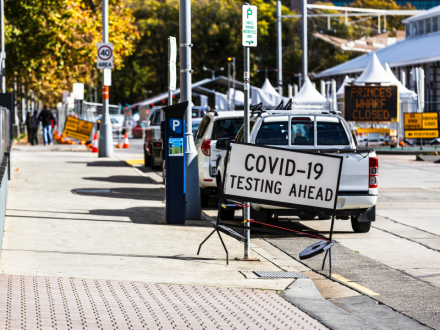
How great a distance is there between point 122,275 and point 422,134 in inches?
988

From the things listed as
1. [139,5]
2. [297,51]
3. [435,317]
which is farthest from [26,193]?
[139,5]

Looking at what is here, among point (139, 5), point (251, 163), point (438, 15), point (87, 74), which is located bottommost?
point (251, 163)

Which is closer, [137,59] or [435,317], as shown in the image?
[435,317]

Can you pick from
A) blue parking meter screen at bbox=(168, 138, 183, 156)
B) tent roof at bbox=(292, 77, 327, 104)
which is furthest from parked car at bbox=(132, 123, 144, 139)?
blue parking meter screen at bbox=(168, 138, 183, 156)

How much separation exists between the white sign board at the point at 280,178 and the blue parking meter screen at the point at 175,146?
9.86 feet

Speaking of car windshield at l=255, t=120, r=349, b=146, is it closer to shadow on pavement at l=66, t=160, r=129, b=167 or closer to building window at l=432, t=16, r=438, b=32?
shadow on pavement at l=66, t=160, r=129, b=167

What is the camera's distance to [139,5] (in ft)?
249

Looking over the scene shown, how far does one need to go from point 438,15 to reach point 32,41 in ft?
88.0

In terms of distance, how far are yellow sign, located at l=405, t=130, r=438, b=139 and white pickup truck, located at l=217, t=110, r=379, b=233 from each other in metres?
20.1

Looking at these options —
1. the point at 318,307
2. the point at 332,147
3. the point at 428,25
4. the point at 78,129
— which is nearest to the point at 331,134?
the point at 332,147

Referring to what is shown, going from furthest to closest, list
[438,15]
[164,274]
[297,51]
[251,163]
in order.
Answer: [297,51]
[438,15]
[251,163]
[164,274]

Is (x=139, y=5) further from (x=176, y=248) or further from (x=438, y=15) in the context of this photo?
(x=176, y=248)

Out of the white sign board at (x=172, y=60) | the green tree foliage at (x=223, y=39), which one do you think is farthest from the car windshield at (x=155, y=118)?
the green tree foliage at (x=223, y=39)

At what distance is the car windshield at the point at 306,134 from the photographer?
11.3m
